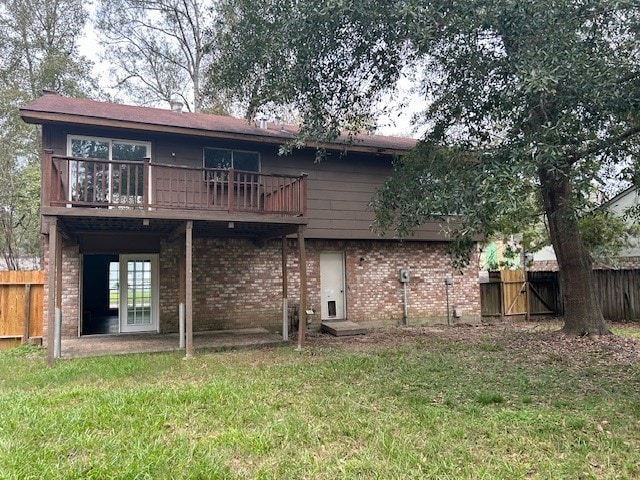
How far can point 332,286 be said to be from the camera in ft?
38.2

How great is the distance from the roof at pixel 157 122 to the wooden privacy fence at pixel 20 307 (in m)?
3.53

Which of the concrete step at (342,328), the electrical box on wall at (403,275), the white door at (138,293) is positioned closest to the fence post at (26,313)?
the white door at (138,293)

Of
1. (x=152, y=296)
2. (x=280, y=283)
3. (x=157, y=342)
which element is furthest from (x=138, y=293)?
(x=280, y=283)

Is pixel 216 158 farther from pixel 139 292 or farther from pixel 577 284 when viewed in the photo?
pixel 577 284

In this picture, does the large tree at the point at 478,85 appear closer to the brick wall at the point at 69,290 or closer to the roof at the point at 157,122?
the roof at the point at 157,122

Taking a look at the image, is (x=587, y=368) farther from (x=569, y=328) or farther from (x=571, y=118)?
(x=571, y=118)

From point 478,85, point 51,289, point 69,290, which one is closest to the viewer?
point 478,85

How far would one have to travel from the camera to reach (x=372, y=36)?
6.92 meters

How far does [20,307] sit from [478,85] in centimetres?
1028

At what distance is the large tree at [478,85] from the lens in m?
5.07

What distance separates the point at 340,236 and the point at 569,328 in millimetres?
5622

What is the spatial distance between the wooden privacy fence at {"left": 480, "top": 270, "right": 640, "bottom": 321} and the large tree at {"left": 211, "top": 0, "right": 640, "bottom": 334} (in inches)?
172

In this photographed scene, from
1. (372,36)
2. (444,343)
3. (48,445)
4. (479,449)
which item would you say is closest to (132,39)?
(372,36)

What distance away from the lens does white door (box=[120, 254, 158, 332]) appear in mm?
9938
